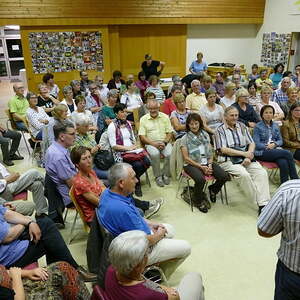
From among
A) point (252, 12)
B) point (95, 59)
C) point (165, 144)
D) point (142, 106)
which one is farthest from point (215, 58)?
point (165, 144)

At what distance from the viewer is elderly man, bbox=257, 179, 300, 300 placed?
1497 mm

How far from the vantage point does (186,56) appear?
10656 mm

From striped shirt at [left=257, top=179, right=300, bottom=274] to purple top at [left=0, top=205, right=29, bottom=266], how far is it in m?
1.61

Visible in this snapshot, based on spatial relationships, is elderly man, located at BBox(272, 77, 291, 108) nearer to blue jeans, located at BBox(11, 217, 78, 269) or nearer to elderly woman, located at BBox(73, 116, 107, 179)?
elderly woman, located at BBox(73, 116, 107, 179)

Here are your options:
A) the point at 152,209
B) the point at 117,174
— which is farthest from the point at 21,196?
the point at 117,174

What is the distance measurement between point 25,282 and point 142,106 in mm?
4393

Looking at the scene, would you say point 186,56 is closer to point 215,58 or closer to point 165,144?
point 215,58

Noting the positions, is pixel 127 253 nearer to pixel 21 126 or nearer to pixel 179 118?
pixel 179 118

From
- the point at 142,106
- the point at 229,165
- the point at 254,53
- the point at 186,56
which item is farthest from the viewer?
the point at 254,53

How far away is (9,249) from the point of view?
7.10 feet

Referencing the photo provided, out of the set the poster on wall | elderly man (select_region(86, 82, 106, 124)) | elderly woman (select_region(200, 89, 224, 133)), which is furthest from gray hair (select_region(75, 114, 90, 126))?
the poster on wall

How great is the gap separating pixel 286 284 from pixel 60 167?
2195mm

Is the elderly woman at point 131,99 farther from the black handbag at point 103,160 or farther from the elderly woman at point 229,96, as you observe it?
the black handbag at point 103,160

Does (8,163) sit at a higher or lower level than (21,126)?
lower
